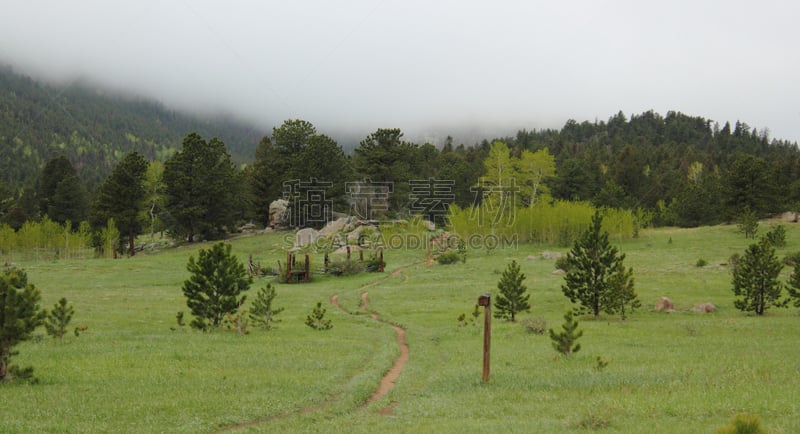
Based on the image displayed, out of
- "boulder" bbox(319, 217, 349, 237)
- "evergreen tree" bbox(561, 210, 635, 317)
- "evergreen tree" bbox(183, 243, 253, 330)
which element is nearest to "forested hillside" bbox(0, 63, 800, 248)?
"boulder" bbox(319, 217, 349, 237)

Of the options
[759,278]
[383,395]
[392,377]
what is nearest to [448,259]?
[759,278]

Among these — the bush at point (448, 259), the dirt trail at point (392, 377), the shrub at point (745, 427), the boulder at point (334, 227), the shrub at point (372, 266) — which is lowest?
the dirt trail at point (392, 377)

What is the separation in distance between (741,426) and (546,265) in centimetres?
Result: 4933

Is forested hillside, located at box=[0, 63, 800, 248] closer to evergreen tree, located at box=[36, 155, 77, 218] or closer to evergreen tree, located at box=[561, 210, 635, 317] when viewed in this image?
evergreen tree, located at box=[36, 155, 77, 218]

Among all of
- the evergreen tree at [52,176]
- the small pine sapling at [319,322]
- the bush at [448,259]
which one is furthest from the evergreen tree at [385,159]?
the small pine sapling at [319,322]

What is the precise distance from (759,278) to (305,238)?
58.2 meters

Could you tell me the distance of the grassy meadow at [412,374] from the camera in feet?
35.0

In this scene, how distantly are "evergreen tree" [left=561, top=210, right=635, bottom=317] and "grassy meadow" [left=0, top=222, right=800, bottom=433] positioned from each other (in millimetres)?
1317

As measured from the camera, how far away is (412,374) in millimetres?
17188

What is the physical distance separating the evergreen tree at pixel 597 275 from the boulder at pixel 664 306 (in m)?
4.24

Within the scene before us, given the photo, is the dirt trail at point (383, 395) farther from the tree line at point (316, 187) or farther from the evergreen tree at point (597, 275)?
the tree line at point (316, 187)

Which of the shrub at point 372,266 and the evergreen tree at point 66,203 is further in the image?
the evergreen tree at point 66,203

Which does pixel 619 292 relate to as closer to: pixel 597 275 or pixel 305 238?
pixel 597 275

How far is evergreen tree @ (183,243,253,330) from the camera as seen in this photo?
2328cm
